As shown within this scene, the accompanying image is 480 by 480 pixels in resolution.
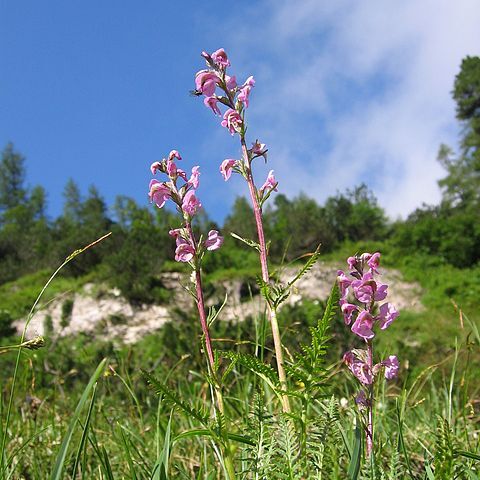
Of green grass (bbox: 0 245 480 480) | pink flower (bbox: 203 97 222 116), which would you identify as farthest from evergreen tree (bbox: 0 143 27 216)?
pink flower (bbox: 203 97 222 116)

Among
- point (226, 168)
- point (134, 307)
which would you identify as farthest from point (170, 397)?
point (134, 307)

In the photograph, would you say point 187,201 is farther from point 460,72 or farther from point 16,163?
point 16,163

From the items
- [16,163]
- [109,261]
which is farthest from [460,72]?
[16,163]

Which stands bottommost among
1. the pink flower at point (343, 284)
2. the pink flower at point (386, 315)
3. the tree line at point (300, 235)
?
the pink flower at point (386, 315)

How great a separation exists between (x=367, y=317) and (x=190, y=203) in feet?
1.54

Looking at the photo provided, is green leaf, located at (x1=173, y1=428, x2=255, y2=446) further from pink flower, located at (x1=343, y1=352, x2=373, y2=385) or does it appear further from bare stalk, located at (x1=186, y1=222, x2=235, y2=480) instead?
pink flower, located at (x1=343, y1=352, x2=373, y2=385)

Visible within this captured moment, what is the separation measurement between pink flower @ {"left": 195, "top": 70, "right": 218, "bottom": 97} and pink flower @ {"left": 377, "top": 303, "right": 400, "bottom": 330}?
0.68m

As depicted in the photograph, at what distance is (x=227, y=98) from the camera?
50.0 inches

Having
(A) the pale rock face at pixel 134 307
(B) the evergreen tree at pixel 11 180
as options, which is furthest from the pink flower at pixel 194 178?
(B) the evergreen tree at pixel 11 180

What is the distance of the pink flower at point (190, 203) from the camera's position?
1134mm

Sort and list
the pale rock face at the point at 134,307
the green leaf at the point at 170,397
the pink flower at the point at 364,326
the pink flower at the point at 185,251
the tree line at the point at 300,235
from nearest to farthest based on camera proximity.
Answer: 1. the green leaf at the point at 170,397
2. the pink flower at the point at 364,326
3. the pink flower at the point at 185,251
4. the pale rock face at the point at 134,307
5. the tree line at the point at 300,235

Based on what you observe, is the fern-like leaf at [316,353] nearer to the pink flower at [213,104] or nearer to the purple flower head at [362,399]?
the purple flower head at [362,399]

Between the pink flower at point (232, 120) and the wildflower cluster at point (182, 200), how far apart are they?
146mm

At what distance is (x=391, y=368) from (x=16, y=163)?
178 feet
